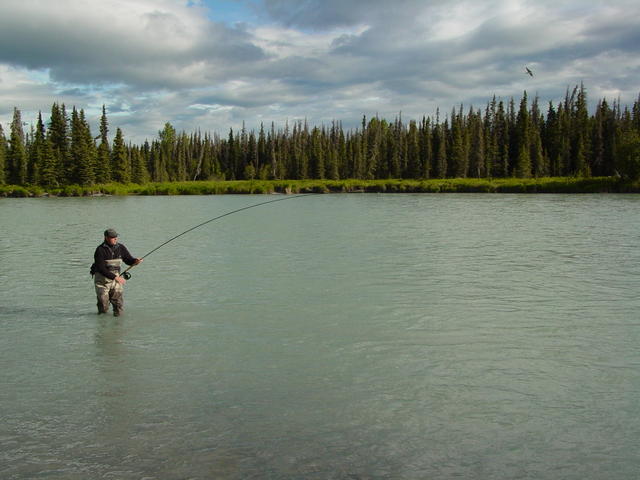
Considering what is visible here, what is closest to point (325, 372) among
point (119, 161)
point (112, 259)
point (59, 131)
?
point (112, 259)

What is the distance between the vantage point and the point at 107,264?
10.9 m

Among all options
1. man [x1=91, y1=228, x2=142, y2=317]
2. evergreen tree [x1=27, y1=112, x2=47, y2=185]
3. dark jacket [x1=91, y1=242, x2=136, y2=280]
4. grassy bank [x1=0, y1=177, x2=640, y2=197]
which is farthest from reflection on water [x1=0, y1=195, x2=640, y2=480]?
evergreen tree [x1=27, y1=112, x2=47, y2=185]

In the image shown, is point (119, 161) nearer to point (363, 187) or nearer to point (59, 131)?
point (59, 131)

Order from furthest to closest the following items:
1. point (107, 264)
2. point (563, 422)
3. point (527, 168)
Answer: point (527, 168) → point (107, 264) → point (563, 422)

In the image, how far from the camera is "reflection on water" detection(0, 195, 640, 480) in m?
5.83

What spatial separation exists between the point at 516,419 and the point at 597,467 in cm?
115

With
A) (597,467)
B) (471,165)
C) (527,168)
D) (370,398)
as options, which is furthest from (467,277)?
(471,165)

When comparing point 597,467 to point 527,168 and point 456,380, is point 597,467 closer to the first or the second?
point 456,380

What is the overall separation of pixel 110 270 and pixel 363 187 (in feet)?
278

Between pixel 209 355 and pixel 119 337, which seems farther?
pixel 119 337

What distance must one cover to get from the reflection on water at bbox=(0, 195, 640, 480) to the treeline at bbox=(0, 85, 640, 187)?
6648 centimetres

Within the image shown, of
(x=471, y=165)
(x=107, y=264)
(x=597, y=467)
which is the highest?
(x=471, y=165)

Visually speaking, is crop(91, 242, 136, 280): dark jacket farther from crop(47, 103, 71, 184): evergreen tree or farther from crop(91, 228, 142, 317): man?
crop(47, 103, 71, 184): evergreen tree

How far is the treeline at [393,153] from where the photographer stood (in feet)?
299
